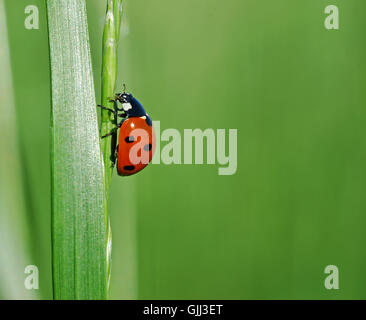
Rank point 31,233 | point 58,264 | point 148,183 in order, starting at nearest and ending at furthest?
point 58,264
point 31,233
point 148,183

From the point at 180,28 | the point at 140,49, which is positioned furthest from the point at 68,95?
the point at 180,28

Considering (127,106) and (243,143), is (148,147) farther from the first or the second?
(243,143)

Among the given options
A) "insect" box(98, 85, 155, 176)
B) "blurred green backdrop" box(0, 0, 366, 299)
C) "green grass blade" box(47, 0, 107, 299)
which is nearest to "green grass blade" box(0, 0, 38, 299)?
"blurred green backdrop" box(0, 0, 366, 299)

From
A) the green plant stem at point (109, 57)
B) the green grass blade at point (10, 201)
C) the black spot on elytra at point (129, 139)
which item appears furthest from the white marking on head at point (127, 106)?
the green plant stem at point (109, 57)

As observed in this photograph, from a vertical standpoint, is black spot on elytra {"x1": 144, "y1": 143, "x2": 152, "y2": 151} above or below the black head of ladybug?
below

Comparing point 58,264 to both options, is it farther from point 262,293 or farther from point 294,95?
point 294,95

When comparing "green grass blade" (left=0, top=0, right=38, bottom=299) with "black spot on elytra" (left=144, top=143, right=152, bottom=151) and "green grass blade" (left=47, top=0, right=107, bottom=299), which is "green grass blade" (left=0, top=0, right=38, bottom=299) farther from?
"green grass blade" (left=47, top=0, right=107, bottom=299)

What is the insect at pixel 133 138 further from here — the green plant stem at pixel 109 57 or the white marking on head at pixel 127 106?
the green plant stem at pixel 109 57
